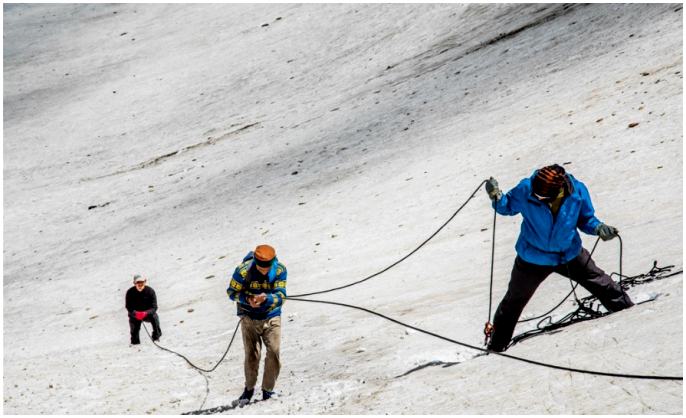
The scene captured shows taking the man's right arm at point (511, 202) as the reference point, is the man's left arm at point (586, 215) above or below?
below

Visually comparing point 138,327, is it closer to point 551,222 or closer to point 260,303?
point 260,303

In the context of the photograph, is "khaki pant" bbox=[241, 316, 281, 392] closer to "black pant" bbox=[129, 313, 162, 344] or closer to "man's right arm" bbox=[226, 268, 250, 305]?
"man's right arm" bbox=[226, 268, 250, 305]

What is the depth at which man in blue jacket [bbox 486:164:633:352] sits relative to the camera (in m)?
6.75

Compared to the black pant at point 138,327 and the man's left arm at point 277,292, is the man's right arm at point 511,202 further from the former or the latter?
the black pant at point 138,327

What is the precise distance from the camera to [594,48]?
59.5 ft

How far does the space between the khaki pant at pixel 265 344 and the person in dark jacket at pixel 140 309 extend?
4.45 m

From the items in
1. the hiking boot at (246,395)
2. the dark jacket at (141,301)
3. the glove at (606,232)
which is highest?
the glove at (606,232)

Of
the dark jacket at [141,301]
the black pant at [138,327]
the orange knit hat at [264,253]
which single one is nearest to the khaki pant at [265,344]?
the orange knit hat at [264,253]

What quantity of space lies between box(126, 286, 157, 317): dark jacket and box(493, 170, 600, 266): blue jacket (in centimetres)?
755

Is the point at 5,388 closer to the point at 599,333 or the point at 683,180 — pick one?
the point at 599,333

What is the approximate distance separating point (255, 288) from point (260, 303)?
0.62 ft

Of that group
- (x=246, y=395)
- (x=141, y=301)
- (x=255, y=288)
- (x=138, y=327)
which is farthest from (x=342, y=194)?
(x=255, y=288)

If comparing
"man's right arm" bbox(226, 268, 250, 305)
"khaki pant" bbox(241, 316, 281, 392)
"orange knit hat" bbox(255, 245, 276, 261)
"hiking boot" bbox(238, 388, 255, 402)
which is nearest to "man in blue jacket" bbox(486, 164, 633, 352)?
"orange knit hat" bbox(255, 245, 276, 261)

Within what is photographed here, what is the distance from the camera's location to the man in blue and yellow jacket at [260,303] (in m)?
7.79
